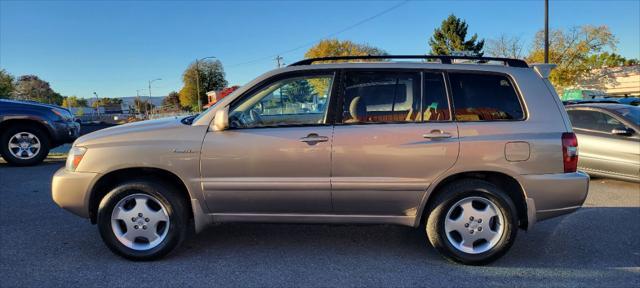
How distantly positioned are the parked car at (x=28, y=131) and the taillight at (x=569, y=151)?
8.73 metres

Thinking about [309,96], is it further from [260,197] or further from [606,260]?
[606,260]

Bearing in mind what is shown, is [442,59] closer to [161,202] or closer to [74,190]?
[161,202]

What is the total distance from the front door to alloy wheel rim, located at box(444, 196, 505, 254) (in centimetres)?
106

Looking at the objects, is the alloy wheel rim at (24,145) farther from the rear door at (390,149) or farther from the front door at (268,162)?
the rear door at (390,149)

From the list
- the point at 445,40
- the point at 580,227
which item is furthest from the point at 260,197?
the point at 445,40

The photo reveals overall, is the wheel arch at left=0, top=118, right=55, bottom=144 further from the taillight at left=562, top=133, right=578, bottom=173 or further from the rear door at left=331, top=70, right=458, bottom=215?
the taillight at left=562, top=133, right=578, bottom=173

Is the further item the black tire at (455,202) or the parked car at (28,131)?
the parked car at (28,131)

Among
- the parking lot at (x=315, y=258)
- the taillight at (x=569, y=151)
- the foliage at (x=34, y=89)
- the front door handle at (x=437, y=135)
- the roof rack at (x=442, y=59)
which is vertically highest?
the foliage at (x=34, y=89)

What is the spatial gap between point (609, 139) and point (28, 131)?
10.3 meters

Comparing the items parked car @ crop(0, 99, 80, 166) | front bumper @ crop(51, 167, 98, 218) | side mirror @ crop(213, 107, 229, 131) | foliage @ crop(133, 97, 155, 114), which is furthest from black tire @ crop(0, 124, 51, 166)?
foliage @ crop(133, 97, 155, 114)

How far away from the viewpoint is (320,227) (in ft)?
15.0

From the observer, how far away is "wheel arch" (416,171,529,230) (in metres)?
3.50

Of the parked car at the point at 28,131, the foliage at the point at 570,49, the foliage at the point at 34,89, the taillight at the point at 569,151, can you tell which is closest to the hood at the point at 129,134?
the taillight at the point at 569,151

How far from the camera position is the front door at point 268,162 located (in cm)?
343
